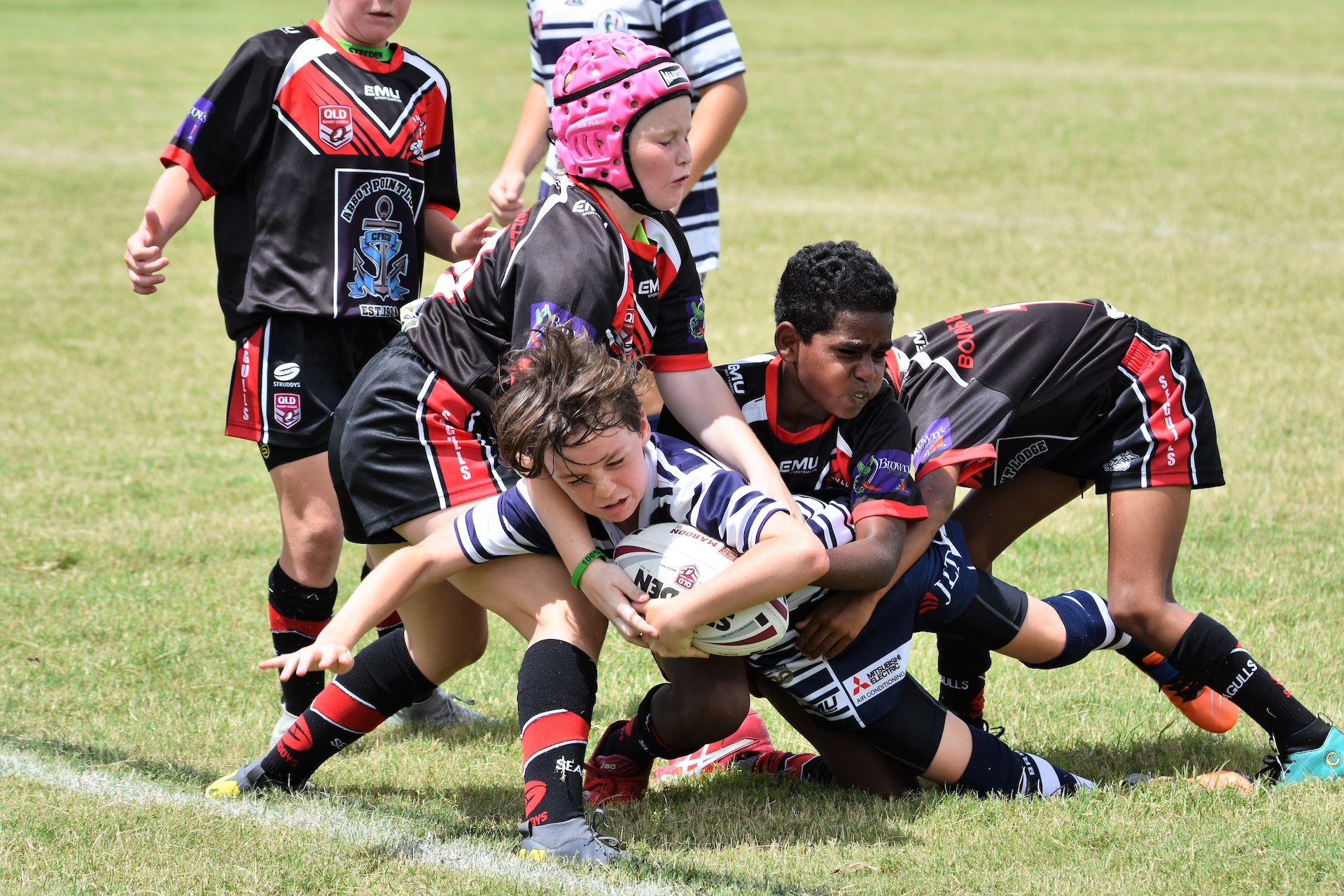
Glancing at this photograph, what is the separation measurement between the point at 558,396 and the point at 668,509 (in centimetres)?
44

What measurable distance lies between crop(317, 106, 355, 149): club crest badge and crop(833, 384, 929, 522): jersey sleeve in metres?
1.65

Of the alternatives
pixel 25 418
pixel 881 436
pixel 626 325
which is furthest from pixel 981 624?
pixel 25 418

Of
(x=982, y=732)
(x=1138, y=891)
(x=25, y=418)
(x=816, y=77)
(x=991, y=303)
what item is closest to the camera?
(x=1138, y=891)

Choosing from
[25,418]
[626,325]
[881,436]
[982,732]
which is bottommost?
[25,418]

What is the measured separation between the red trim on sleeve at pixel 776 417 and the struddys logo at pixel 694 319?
24cm

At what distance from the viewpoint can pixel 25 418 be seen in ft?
25.5

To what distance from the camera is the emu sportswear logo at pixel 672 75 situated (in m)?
3.34

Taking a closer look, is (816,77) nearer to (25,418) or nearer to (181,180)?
(25,418)

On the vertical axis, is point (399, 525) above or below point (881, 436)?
below

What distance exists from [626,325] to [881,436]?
688 mm

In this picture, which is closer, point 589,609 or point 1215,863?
point 1215,863

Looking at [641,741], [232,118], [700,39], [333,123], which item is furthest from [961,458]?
[232,118]

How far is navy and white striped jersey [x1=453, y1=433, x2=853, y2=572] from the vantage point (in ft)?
10.7

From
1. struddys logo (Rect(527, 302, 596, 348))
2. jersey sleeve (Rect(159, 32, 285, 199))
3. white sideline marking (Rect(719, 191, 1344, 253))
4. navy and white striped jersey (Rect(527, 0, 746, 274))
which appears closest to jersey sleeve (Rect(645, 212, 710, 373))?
struddys logo (Rect(527, 302, 596, 348))
